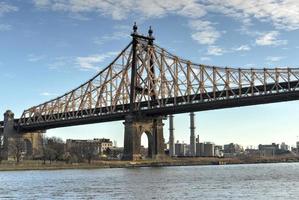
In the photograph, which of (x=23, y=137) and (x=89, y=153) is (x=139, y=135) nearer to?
(x=89, y=153)

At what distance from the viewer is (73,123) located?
12200 centimetres

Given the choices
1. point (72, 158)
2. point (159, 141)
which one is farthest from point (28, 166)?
point (159, 141)

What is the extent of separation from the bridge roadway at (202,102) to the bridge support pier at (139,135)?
206 cm

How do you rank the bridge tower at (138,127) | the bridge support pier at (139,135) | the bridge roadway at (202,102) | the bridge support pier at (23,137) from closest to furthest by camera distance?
the bridge roadway at (202,102), the bridge support pier at (139,135), the bridge tower at (138,127), the bridge support pier at (23,137)

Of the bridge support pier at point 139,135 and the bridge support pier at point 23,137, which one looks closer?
the bridge support pier at point 139,135

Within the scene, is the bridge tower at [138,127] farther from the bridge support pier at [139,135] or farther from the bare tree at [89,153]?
the bare tree at [89,153]

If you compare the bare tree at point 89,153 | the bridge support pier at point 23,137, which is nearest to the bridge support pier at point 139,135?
the bare tree at point 89,153

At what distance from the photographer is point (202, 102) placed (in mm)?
98562

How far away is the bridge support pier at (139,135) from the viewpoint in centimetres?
10575

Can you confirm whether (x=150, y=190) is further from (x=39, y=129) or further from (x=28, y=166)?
(x=39, y=129)

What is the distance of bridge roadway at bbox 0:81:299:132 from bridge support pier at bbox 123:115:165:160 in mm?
2058

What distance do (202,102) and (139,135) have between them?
15.2 metres

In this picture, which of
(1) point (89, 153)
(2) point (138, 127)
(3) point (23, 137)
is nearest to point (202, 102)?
(2) point (138, 127)

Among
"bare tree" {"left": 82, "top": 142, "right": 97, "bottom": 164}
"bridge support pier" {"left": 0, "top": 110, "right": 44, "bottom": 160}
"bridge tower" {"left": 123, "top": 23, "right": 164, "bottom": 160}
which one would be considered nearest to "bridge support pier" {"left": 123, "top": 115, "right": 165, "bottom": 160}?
"bridge tower" {"left": 123, "top": 23, "right": 164, "bottom": 160}
